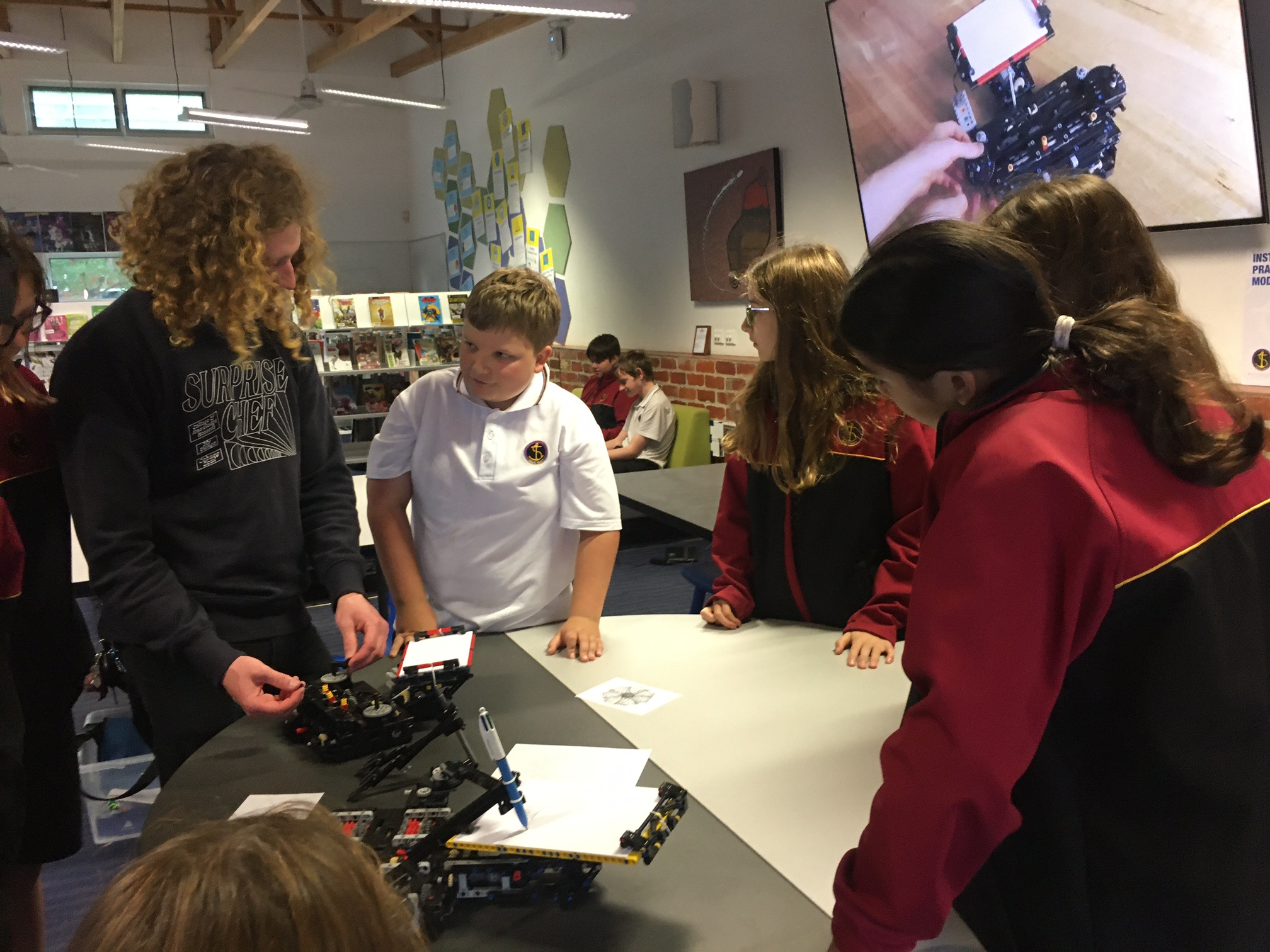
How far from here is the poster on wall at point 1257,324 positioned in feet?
8.93

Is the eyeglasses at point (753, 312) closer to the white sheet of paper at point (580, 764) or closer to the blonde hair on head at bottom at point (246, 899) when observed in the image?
the white sheet of paper at point (580, 764)

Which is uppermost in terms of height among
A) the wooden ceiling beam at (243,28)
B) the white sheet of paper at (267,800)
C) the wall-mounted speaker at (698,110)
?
the wooden ceiling beam at (243,28)

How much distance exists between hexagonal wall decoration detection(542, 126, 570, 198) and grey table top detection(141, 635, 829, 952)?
600cm

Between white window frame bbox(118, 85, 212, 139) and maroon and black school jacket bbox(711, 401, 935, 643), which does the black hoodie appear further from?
white window frame bbox(118, 85, 212, 139)

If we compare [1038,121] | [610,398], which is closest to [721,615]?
[1038,121]

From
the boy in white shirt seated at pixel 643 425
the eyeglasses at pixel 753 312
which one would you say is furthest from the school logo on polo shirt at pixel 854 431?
the boy in white shirt seated at pixel 643 425

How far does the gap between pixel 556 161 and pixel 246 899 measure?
697cm

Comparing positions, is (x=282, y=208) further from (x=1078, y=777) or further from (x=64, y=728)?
(x=1078, y=777)

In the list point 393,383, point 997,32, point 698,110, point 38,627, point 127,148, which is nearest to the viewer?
point 38,627

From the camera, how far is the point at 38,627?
147cm

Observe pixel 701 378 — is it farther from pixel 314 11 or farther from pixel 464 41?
pixel 314 11

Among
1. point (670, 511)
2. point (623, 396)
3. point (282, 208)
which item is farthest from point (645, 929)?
point (623, 396)

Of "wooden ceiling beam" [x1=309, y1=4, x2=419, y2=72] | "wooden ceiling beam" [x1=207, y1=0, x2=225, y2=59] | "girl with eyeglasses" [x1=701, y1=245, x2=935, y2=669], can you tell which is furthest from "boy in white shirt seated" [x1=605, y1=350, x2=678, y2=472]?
"wooden ceiling beam" [x1=207, y1=0, x2=225, y2=59]

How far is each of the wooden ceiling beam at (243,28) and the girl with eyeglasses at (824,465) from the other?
6289 millimetres
